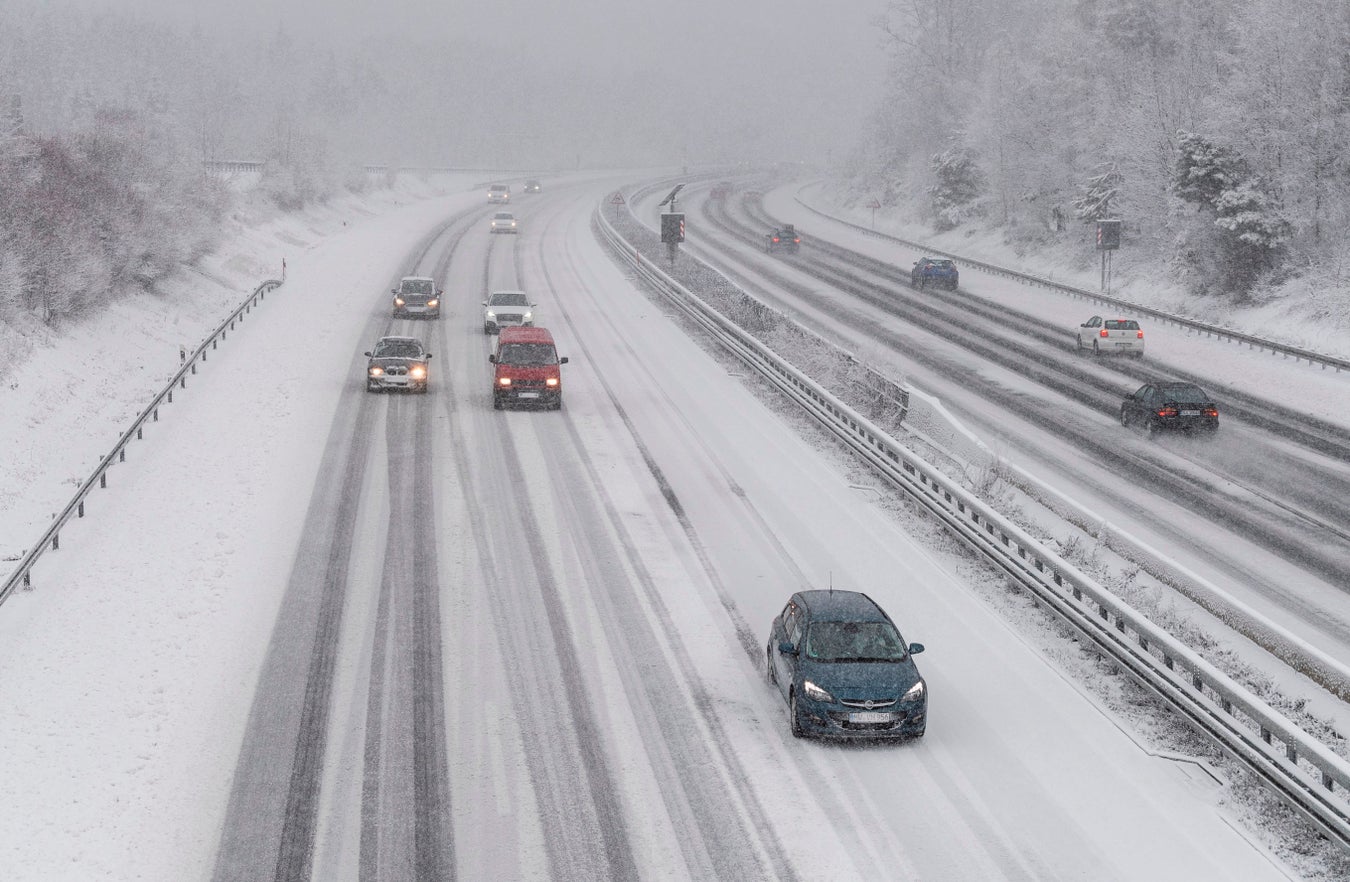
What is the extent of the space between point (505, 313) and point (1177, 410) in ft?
68.7

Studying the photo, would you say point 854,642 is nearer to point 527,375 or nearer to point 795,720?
point 795,720

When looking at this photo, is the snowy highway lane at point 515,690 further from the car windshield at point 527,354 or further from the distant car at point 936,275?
the distant car at point 936,275

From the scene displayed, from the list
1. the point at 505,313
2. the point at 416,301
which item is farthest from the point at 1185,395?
the point at 416,301

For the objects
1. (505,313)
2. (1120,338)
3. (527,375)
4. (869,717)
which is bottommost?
(869,717)

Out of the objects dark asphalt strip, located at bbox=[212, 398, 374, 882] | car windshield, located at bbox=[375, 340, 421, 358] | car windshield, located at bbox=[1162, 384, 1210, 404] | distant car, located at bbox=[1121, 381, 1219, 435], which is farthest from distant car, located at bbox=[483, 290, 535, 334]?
car windshield, located at bbox=[1162, 384, 1210, 404]

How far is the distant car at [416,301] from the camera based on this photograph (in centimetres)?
4347

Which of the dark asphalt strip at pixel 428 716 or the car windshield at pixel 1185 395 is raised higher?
the car windshield at pixel 1185 395

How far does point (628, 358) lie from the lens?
37.5 meters

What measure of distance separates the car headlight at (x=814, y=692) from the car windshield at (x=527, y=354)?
1764 centimetres

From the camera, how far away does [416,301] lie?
4356 cm

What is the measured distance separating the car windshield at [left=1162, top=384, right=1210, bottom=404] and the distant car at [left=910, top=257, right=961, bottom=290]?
25.6 meters

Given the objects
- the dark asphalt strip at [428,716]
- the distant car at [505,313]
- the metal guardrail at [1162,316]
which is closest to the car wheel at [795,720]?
the dark asphalt strip at [428,716]

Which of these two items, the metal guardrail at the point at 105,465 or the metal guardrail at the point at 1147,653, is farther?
the metal guardrail at the point at 105,465

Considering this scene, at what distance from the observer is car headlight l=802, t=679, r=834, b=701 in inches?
546
